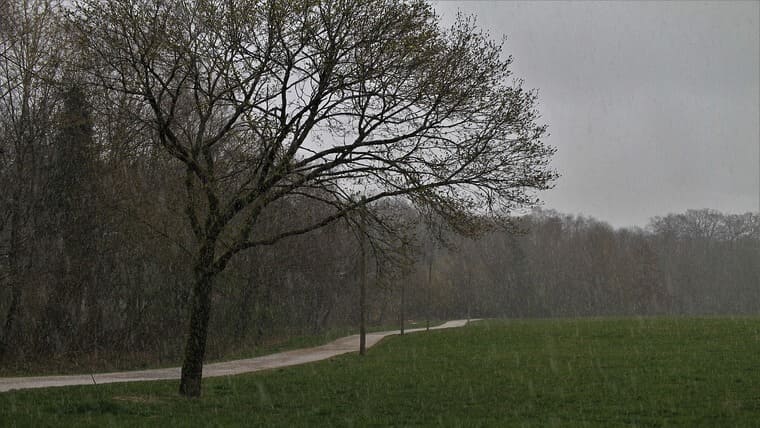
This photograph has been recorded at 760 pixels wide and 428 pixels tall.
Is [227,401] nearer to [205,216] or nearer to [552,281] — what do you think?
[205,216]

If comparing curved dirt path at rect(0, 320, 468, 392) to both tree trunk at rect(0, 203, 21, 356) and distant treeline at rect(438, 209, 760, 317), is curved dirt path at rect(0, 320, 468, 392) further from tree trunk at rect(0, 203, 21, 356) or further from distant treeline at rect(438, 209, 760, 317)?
distant treeline at rect(438, 209, 760, 317)

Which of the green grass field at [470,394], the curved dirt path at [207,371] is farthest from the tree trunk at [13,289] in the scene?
the green grass field at [470,394]

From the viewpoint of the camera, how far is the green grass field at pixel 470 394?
37.0 ft

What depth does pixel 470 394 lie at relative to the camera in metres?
14.5

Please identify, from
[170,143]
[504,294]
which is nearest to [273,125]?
[170,143]

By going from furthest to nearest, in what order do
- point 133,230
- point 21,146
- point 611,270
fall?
point 611,270 < point 21,146 < point 133,230

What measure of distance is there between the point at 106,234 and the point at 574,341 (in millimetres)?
20052

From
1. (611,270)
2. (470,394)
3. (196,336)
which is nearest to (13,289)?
(196,336)

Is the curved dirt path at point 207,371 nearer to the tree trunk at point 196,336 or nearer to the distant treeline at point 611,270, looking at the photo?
the tree trunk at point 196,336

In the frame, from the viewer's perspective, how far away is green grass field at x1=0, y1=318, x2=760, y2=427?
11.3 meters

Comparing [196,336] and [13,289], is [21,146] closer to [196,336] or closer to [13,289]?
[13,289]

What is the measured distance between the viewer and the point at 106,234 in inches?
1158

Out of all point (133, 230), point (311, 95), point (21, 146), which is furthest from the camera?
point (21, 146)

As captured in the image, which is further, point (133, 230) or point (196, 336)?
point (133, 230)
